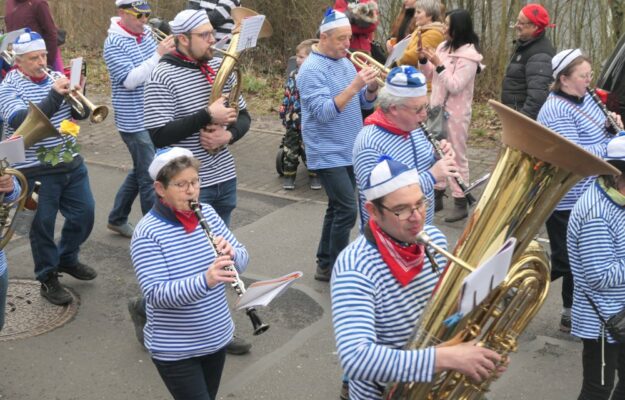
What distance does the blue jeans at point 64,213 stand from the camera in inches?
251

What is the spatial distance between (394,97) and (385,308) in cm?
191

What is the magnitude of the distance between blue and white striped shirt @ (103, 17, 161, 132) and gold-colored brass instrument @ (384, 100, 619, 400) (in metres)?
4.43

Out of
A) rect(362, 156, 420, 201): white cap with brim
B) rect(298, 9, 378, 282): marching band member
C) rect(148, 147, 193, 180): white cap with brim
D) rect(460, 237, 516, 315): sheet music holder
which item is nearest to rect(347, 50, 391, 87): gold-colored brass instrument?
rect(298, 9, 378, 282): marching band member

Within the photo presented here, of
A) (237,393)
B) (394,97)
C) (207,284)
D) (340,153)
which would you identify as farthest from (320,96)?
(207,284)

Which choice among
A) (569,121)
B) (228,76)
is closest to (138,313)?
(228,76)

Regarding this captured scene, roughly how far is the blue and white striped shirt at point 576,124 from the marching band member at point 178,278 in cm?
273

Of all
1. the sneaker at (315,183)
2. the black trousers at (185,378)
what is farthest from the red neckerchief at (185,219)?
the sneaker at (315,183)

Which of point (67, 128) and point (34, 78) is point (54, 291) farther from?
point (34, 78)

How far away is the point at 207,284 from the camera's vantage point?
13.1ft

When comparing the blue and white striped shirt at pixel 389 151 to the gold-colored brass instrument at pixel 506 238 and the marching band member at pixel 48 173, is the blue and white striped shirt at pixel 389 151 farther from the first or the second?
the marching band member at pixel 48 173

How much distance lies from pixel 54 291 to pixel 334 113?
2.24m

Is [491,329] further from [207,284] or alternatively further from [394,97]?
[394,97]

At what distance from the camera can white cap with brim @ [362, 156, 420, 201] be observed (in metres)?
3.37

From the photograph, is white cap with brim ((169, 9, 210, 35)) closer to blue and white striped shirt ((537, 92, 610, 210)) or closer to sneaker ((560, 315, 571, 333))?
blue and white striped shirt ((537, 92, 610, 210))
